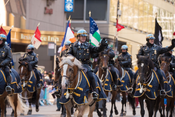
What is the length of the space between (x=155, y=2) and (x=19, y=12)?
90.7ft

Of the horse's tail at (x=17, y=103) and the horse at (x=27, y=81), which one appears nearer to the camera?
the horse's tail at (x=17, y=103)

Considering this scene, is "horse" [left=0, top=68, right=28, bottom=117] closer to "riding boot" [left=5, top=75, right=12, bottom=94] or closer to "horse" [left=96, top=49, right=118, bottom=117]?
"riding boot" [left=5, top=75, right=12, bottom=94]

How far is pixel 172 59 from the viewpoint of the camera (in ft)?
53.3

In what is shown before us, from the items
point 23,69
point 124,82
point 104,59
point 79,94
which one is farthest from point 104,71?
point 79,94

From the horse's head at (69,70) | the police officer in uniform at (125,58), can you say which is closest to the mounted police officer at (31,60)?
the police officer in uniform at (125,58)

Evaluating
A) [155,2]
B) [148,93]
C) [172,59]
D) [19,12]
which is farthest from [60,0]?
[148,93]

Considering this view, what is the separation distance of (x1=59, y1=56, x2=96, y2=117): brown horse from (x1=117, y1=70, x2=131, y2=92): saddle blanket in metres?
8.03

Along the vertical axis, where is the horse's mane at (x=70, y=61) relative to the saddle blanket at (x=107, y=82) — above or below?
above

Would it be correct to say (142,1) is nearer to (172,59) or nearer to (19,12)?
(19,12)

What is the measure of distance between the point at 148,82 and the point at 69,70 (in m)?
4.34

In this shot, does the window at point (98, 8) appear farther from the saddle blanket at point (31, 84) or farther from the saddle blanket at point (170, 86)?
the saddle blanket at point (170, 86)

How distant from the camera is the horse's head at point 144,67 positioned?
12.6m

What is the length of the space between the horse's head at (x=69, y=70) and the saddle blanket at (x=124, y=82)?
8.67 metres

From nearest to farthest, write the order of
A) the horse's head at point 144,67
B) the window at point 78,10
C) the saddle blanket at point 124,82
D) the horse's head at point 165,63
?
the horse's head at point 144,67, the horse's head at point 165,63, the saddle blanket at point 124,82, the window at point 78,10
